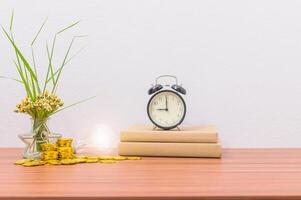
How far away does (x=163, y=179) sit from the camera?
1.02 m

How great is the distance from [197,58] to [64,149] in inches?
22.5

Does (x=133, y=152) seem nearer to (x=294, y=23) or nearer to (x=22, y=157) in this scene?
(x=22, y=157)

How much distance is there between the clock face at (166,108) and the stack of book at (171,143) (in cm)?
7

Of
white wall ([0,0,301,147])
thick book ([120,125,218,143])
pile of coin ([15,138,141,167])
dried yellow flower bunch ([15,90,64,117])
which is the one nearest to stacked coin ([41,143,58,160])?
pile of coin ([15,138,141,167])

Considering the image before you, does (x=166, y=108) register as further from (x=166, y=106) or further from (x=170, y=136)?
(x=170, y=136)

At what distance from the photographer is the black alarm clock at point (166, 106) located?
4.48ft

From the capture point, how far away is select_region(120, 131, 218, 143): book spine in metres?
1.27

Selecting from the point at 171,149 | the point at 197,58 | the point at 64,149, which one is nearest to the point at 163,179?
the point at 171,149

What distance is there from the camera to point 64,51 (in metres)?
1.54

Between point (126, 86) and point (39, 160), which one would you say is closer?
point (39, 160)

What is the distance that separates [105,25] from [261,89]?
1.97 feet

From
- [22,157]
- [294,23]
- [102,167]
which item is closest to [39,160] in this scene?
[22,157]

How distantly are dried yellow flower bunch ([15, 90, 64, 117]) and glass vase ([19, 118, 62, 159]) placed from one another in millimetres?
27

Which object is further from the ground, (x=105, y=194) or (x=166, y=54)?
(x=166, y=54)
